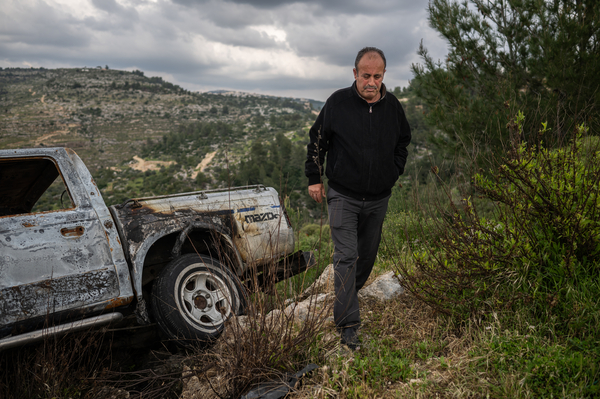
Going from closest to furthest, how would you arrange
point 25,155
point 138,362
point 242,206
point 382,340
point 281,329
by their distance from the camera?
point 281,329
point 382,340
point 25,155
point 138,362
point 242,206

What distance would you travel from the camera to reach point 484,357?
2.26 meters

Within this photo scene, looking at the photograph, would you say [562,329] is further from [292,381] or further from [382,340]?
[292,381]

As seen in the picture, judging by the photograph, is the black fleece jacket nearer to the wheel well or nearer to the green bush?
the green bush

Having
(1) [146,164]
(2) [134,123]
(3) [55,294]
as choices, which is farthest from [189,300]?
(2) [134,123]

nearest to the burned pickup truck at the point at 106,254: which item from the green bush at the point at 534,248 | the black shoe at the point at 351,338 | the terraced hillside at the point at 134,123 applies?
the black shoe at the point at 351,338

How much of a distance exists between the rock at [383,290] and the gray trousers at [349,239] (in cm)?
71

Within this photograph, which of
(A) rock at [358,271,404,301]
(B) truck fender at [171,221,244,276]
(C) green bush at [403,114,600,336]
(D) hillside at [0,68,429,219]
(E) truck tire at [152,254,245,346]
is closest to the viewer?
(C) green bush at [403,114,600,336]

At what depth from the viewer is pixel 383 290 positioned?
152 inches

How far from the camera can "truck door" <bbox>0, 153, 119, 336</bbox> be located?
268cm

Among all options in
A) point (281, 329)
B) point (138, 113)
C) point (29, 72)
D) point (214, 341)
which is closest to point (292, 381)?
point (281, 329)

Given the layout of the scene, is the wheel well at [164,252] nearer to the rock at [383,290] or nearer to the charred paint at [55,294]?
the charred paint at [55,294]

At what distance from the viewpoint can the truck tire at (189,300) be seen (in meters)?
3.12

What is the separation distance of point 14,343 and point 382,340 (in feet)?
8.53

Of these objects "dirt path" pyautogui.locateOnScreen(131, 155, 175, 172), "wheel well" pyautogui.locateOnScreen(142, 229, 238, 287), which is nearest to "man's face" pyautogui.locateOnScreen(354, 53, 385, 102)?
"wheel well" pyautogui.locateOnScreen(142, 229, 238, 287)
